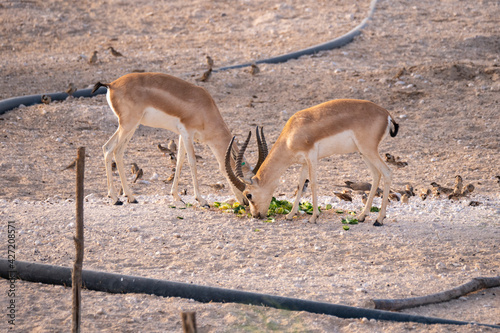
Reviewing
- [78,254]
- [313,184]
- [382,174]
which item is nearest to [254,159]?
[313,184]

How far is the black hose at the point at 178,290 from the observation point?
6.00m

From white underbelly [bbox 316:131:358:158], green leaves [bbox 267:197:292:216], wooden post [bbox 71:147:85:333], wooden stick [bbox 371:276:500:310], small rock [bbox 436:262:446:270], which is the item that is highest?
wooden post [bbox 71:147:85:333]

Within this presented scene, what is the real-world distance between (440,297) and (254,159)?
23.6 ft

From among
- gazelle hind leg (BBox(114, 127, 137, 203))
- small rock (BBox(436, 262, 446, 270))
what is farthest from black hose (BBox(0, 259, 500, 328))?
gazelle hind leg (BBox(114, 127, 137, 203))

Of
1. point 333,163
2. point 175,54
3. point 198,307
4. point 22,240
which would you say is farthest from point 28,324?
point 175,54

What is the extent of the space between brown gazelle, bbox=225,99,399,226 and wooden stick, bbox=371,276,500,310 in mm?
2256

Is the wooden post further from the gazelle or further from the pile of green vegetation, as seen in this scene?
the gazelle

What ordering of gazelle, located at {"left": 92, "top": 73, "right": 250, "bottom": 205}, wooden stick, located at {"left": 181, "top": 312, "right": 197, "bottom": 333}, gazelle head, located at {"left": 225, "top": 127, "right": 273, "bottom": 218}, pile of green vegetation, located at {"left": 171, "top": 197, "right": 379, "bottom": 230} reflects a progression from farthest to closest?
gazelle, located at {"left": 92, "top": 73, "right": 250, "bottom": 205}
pile of green vegetation, located at {"left": 171, "top": 197, "right": 379, "bottom": 230}
gazelle head, located at {"left": 225, "top": 127, "right": 273, "bottom": 218}
wooden stick, located at {"left": 181, "top": 312, "right": 197, "bottom": 333}

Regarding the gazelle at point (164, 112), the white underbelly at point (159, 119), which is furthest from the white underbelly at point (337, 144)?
the white underbelly at point (159, 119)

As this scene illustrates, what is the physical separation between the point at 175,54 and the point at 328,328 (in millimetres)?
14824

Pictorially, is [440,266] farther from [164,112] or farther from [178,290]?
[164,112]

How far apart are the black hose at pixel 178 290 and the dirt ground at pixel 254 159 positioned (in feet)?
0.27

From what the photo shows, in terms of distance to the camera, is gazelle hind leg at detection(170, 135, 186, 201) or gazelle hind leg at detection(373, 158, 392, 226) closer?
gazelle hind leg at detection(373, 158, 392, 226)

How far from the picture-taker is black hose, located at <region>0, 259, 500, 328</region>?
6.00 meters
